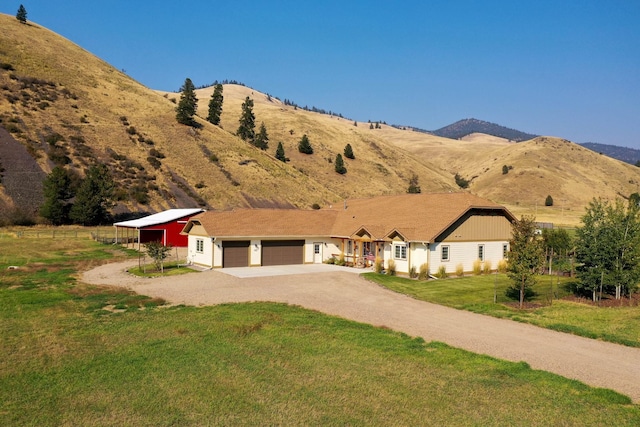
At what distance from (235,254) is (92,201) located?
33045 mm

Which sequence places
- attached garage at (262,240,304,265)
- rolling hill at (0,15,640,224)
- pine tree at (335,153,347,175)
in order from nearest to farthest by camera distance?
attached garage at (262,240,304,265) → rolling hill at (0,15,640,224) → pine tree at (335,153,347,175)

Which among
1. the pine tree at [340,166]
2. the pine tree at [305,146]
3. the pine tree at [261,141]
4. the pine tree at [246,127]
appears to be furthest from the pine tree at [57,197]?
the pine tree at [305,146]

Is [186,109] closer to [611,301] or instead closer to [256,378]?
[611,301]

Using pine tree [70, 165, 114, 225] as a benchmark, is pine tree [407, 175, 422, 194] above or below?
above

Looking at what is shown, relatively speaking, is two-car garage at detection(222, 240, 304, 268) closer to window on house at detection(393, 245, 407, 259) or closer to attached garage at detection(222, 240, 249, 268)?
attached garage at detection(222, 240, 249, 268)

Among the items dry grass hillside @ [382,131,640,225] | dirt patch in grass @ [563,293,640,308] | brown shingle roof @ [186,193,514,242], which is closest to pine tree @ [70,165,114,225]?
brown shingle roof @ [186,193,514,242]

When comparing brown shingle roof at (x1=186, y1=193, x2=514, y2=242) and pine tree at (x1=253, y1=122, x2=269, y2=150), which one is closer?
brown shingle roof at (x1=186, y1=193, x2=514, y2=242)

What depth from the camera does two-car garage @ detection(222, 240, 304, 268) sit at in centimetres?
3603

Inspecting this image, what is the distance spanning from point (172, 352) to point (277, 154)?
312ft

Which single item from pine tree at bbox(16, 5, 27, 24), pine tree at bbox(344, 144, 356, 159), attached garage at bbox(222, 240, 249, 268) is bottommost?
attached garage at bbox(222, 240, 249, 268)

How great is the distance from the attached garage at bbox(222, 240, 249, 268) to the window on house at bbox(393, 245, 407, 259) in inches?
436

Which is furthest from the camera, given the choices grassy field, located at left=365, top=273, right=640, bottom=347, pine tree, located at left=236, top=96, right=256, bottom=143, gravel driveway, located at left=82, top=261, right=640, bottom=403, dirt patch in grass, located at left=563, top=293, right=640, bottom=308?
pine tree, located at left=236, top=96, right=256, bottom=143

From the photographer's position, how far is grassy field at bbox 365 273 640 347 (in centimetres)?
1764

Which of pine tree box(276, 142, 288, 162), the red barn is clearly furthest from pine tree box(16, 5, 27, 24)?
the red barn
